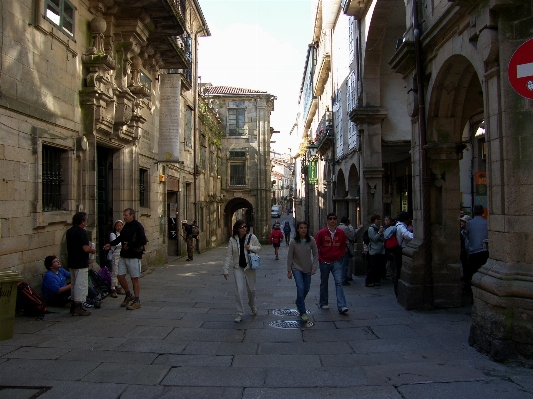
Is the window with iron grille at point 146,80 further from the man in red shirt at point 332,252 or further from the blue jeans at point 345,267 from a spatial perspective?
the man in red shirt at point 332,252

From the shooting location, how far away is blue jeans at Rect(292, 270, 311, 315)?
22.9 ft

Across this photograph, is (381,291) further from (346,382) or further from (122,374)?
(122,374)

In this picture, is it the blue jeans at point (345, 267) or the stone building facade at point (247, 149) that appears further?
the stone building facade at point (247, 149)

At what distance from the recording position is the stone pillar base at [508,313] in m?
4.81

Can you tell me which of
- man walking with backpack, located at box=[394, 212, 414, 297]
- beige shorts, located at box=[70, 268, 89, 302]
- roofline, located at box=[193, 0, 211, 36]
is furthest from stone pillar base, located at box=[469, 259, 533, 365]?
roofline, located at box=[193, 0, 211, 36]

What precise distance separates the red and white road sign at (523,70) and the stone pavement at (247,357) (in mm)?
2711

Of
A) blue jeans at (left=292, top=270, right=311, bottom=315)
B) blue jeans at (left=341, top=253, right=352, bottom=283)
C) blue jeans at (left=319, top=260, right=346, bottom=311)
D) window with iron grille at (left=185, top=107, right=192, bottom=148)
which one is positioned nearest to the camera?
blue jeans at (left=292, top=270, right=311, bottom=315)

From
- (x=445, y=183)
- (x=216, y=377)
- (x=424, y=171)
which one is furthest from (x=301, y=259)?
(x=216, y=377)

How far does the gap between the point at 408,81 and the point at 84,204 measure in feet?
22.1

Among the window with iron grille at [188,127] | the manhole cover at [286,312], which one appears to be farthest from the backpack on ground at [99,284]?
the window with iron grille at [188,127]

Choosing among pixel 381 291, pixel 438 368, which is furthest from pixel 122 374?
pixel 381 291

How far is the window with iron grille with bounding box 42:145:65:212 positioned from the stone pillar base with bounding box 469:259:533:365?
23.0 ft

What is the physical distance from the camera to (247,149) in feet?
121

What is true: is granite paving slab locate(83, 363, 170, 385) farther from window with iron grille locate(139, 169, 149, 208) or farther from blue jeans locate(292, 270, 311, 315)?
window with iron grille locate(139, 169, 149, 208)
